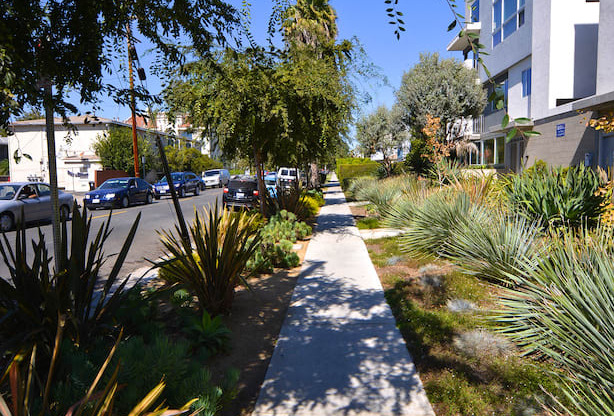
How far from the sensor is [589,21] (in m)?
15.4

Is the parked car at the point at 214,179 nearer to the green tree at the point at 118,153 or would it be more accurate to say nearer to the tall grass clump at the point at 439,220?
the green tree at the point at 118,153

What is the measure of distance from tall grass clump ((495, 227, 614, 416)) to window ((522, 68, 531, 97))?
16.2 m

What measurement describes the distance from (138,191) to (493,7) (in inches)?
785

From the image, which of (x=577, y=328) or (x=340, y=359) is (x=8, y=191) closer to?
(x=340, y=359)

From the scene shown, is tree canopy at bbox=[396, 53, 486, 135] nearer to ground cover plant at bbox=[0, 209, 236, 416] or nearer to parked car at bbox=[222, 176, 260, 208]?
parked car at bbox=[222, 176, 260, 208]

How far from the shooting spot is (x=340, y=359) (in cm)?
407

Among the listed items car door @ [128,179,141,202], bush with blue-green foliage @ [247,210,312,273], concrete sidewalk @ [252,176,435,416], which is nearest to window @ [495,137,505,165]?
bush with blue-green foliage @ [247,210,312,273]

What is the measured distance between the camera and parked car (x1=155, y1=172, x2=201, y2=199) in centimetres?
2727

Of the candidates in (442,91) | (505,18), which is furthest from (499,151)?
(505,18)

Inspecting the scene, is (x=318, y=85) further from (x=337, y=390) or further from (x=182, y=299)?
(x=337, y=390)

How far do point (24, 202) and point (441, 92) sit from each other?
60.4 feet

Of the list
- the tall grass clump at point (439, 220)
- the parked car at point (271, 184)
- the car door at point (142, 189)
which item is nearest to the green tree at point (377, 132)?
the parked car at point (271, 184)

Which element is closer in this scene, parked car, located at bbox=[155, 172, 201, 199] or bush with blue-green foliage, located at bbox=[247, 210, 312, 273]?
bush with blue-green foliage, located at bbox=[247, 210, 312, 273]

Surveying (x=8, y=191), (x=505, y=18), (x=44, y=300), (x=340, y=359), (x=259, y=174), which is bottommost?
(x=340, y=359)
